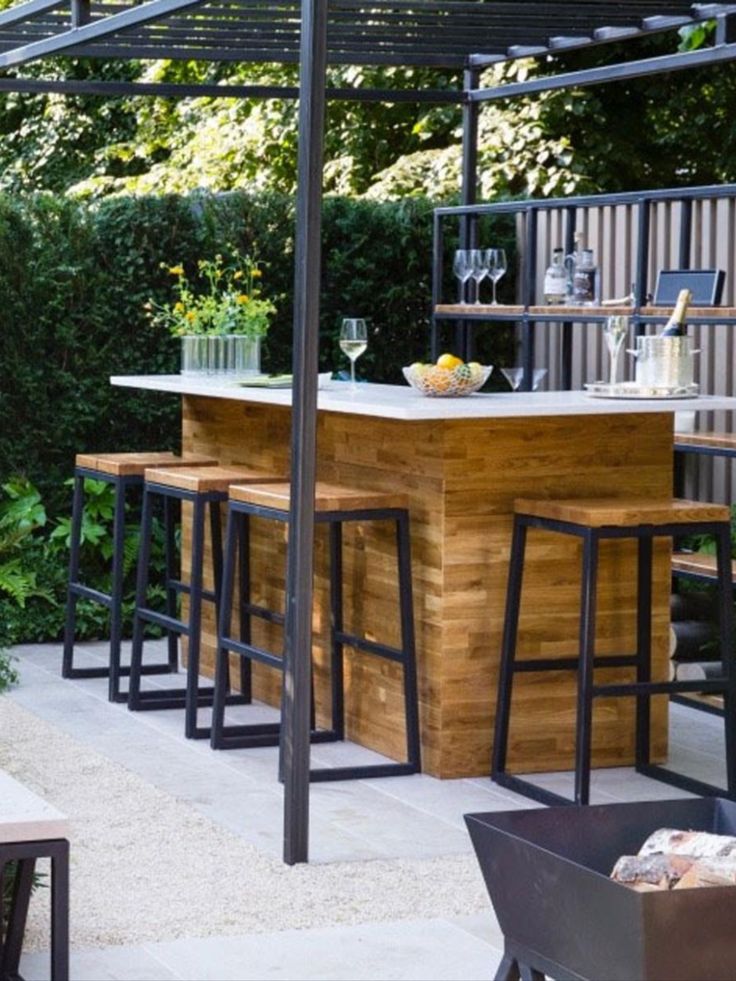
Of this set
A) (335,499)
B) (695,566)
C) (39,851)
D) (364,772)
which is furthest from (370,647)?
(39,851)

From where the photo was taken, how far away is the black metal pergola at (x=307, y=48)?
196 inches

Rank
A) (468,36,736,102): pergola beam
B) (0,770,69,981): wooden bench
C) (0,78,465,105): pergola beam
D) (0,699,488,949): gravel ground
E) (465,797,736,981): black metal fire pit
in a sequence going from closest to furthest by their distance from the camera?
(465,797,736,981): black metal fire pit → (0,770,69,981): wooden bench → (0,699,488,949): gravel ground → (468,36,736,102): pergola beam → (0,78,465,105): pergola beam

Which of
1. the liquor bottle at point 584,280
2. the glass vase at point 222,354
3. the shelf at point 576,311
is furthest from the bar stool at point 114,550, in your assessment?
the liquor bottle at point 584,280

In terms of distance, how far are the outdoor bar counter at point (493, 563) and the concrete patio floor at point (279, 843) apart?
0.54ft

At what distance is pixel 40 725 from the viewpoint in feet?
22.3

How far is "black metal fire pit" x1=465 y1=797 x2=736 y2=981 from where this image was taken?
9.73 ft

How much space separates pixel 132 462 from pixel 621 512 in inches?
97.1

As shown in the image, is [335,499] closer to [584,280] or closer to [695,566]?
[695,566]

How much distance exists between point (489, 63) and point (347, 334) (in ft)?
9.22

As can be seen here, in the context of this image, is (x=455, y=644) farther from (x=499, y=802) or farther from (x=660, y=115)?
(x=660, y=115)

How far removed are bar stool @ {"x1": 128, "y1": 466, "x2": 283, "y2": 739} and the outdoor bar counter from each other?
1.69ft

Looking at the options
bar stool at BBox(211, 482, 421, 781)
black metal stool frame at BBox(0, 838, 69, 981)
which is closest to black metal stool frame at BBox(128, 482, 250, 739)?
bar stool at BBox(211, 482, 421, 781)

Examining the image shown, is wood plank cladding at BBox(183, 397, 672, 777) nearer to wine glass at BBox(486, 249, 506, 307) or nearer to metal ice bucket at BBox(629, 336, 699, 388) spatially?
metal ice bucket at BBox(629, 336, 699, 388)

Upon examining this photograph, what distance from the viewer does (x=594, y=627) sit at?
18.6ft
